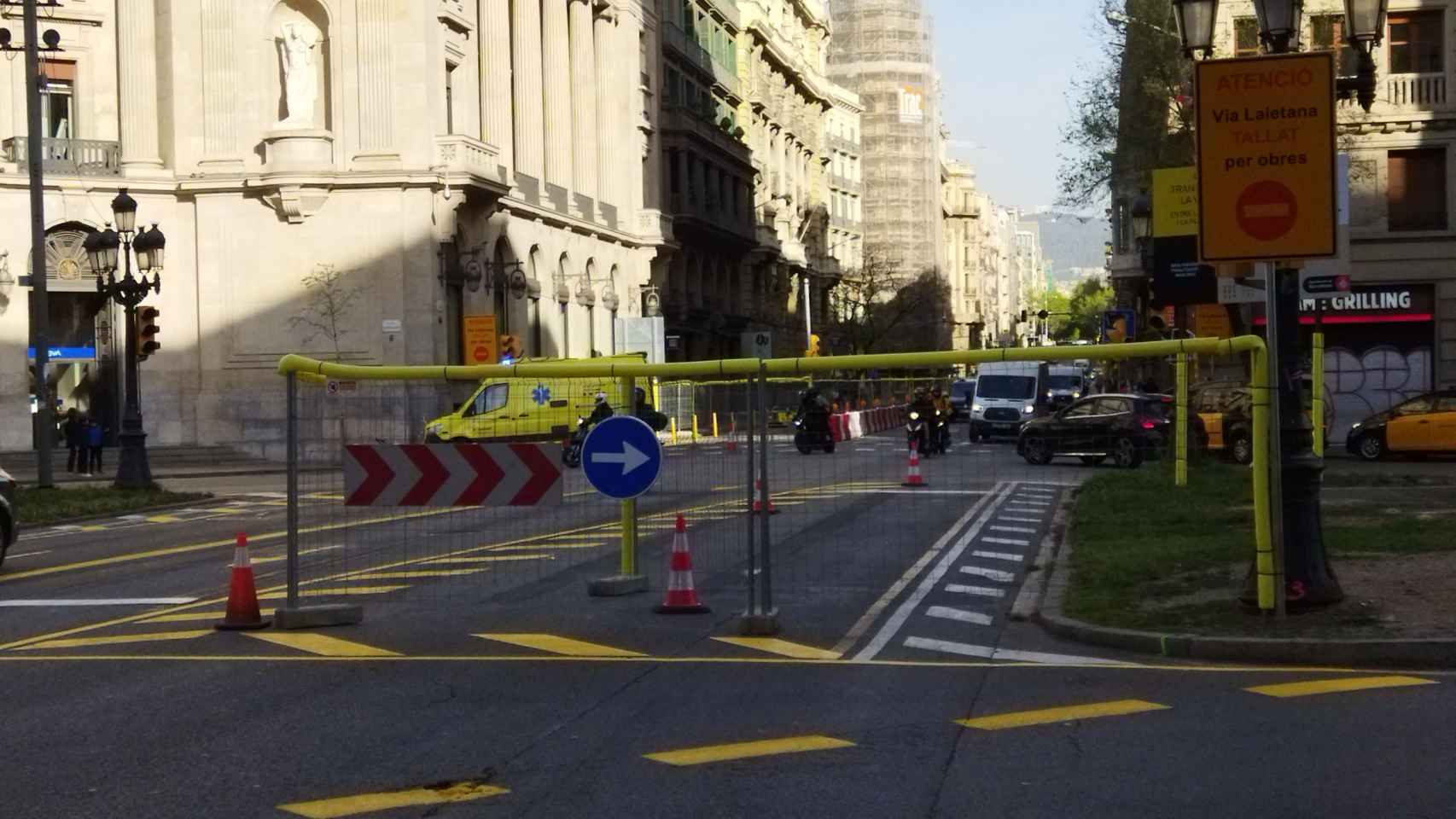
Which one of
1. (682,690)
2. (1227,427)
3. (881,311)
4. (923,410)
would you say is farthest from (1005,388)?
(881,311)

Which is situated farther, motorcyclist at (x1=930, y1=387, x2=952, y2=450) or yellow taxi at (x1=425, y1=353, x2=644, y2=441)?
yellow taxi at (x1=425, y1=353, x2=644, y2=441)

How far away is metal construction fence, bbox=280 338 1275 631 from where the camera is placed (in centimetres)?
1319

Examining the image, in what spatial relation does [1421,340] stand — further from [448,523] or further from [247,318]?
[448,523]

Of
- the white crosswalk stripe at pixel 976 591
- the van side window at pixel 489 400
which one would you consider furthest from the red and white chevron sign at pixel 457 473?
the white crosswalk stripe at pixel 976 591

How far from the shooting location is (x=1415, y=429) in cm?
3728

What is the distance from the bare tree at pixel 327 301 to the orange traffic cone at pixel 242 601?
3678 centimetres

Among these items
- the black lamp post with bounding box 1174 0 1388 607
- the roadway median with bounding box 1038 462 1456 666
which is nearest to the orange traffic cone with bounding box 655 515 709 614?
the roadway median with bounding box 1038 462 1456 666

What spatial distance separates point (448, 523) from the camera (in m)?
14.0

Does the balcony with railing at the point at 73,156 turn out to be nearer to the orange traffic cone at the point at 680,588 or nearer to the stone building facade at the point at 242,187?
the stone building facade at the point at 242,187

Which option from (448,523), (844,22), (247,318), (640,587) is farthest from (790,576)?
(844,22)

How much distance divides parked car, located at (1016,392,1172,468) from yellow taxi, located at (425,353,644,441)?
11.7 ft

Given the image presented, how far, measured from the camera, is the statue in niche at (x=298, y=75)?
49.2m

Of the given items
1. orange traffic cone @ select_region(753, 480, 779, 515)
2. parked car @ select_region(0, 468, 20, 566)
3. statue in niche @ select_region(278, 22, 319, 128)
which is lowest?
parked car @ select_region(0, 468, 20, 566)

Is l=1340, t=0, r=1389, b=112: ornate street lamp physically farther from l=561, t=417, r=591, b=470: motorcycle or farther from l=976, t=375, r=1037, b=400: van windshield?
l=976, t=375, r=1037, b=400: van windshield
